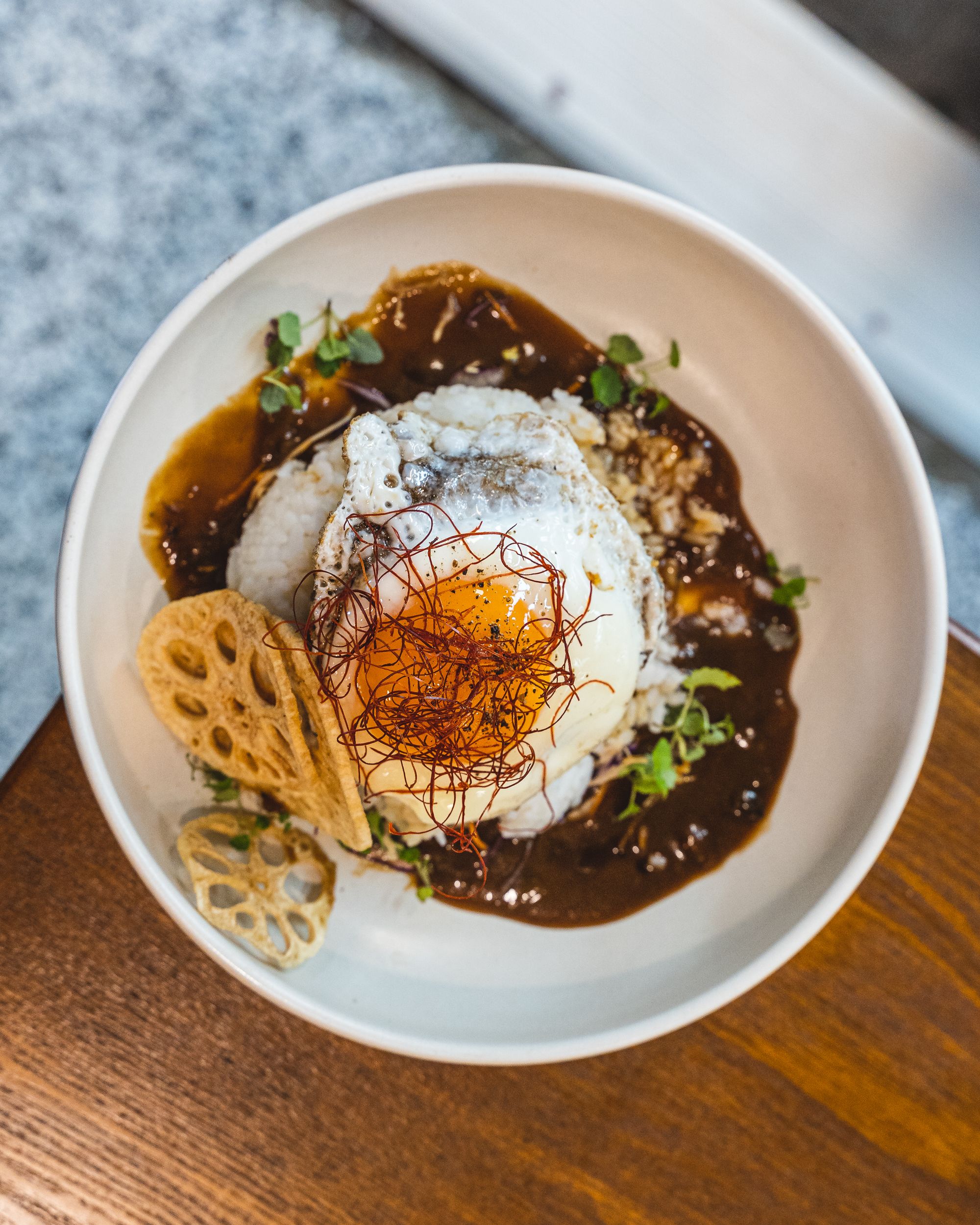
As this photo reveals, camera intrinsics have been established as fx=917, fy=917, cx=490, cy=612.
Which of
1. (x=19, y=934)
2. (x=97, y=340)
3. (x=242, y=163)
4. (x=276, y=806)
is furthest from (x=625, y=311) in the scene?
(x=19, y=934)

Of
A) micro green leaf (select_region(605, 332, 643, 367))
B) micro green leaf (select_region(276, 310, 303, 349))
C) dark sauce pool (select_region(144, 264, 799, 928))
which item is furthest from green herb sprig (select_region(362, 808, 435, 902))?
micro green leaf (select_region(605, 332, 643, 367))

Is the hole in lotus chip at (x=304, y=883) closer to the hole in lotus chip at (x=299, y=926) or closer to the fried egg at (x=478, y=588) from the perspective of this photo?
the hole in lotus chip at (x=299, y=926)

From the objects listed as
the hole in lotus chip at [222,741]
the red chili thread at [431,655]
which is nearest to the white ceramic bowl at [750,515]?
the hole in lotus chip at [222,741]

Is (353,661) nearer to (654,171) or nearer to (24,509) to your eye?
(24,509)

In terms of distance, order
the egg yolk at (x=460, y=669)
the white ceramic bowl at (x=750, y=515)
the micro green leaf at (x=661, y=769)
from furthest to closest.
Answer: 1. the micro green leaf at (x=661, y=769)
2. the white ceramic bowl at (x=750, y=515)
3. the egg yolk at (x=460, y=669)

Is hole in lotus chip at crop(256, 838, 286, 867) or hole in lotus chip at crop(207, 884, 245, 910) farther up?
hole in lotus chip at crop(256, 838, 286, 867)

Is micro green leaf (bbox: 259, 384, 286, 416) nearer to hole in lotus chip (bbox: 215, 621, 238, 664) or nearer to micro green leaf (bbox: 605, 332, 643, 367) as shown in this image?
hole in lotus chip (bbox: 215, 621, 238, 664)
